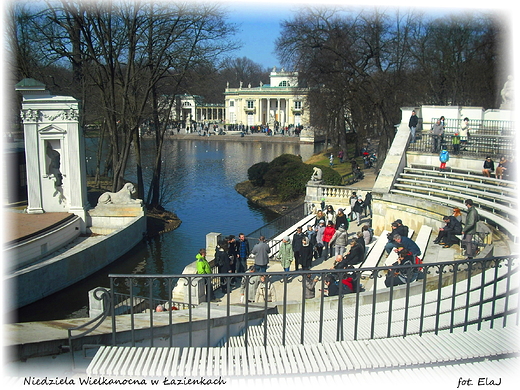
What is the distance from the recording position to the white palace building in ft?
365

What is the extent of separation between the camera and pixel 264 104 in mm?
115688

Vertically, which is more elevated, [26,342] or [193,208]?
[26,342]

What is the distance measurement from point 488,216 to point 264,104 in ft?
335

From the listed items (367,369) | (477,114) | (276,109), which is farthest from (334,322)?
(276,109)

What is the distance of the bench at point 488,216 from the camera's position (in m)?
13.6

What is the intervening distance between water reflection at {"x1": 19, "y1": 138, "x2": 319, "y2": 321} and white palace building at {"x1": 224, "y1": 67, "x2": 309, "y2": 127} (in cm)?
4469

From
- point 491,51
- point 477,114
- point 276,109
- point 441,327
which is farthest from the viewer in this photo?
point 276,109

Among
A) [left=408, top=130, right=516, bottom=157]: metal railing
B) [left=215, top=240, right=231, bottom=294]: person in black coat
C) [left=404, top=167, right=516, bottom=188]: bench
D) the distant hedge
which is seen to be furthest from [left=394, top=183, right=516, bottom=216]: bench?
the distant hedge

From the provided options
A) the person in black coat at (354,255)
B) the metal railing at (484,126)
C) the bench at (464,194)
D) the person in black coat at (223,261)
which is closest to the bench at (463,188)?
the bench at (464,194)

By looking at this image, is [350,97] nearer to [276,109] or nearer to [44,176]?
[44,176]

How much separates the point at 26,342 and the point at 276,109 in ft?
371

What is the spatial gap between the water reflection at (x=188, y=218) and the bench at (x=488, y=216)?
903cm

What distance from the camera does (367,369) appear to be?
571 cm

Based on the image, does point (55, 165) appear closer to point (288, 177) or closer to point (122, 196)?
point (122, 196)
